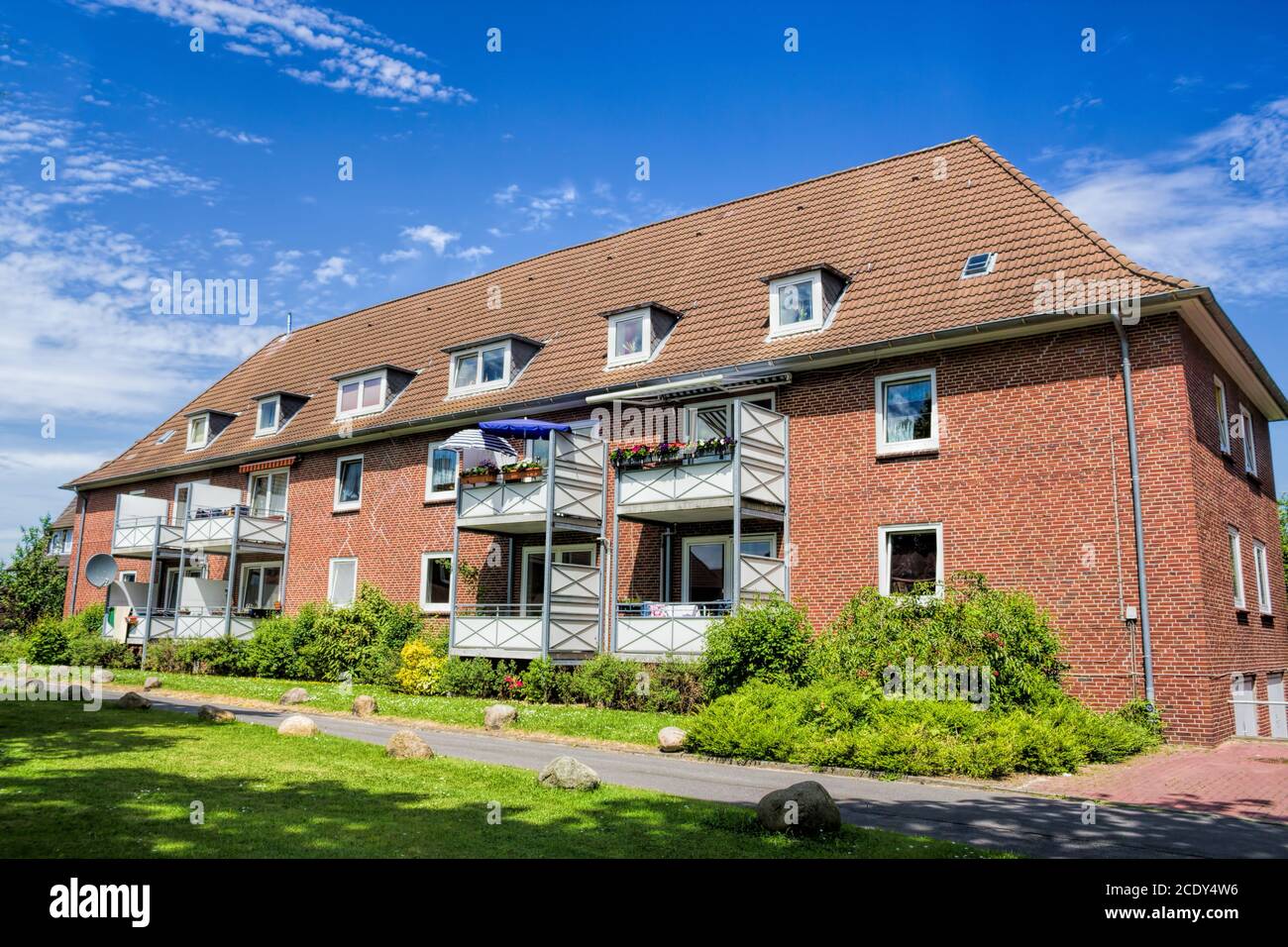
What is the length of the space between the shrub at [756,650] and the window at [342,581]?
1341 centimetres

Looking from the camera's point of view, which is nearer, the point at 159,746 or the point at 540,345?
the point at 159,746

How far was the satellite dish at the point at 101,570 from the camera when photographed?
2950cm

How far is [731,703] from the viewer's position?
14055 millimetres

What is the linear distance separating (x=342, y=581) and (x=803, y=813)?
21314mm

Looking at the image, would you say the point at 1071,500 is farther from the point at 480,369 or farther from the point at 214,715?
the point at 480,369

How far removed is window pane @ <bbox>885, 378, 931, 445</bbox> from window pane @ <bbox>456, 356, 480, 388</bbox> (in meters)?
11.5

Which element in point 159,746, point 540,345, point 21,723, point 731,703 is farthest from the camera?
point 540,345

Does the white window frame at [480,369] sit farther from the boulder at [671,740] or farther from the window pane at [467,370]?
the boulder at [671,740]

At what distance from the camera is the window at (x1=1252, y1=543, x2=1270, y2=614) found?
18172 millimetres

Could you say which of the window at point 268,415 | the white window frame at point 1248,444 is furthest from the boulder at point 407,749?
the window at point 268,415
